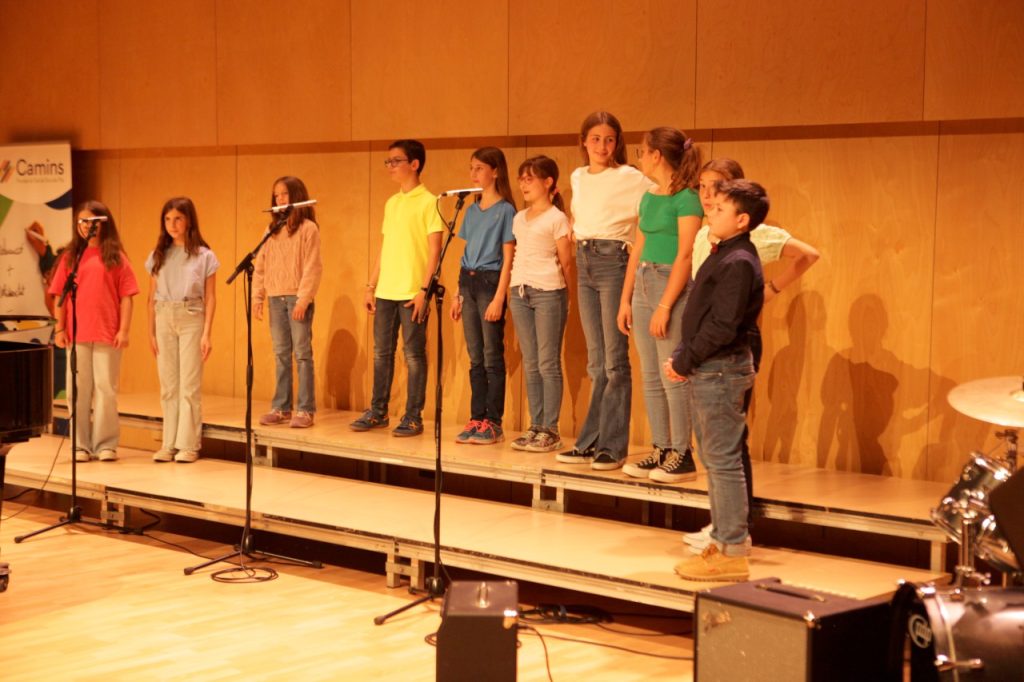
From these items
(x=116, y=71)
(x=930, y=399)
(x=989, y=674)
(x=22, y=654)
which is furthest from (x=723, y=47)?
(x=116, y=71)

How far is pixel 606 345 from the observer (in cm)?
551

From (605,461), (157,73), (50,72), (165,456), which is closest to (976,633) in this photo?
(605,461)

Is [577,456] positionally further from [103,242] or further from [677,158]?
[103,242]

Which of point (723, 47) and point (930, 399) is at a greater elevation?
point (723, 47)

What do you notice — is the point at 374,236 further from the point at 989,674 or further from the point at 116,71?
the point at 989,674

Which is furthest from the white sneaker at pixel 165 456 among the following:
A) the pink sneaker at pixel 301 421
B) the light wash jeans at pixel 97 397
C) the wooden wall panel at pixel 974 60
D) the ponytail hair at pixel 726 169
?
the wooden wall panel at pixel 974 60

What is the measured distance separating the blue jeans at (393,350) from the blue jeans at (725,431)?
2289 mm

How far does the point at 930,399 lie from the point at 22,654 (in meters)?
3.93

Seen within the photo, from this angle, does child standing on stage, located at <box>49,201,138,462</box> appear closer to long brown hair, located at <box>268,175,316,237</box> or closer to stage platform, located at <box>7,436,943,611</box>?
stage platform, located at <box>7,436,943,611</box>

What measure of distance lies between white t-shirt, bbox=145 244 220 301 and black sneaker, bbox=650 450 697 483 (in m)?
2.84

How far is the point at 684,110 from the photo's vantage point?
19.5 feet

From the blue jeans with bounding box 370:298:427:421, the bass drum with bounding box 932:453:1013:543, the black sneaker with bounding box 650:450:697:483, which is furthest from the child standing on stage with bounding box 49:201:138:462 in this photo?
the bass drum with bounding box 932:453:1013:543

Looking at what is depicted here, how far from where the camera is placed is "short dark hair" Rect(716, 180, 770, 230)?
424cm

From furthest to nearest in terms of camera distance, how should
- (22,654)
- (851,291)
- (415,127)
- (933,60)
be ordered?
(415,127)
(851,291)
(933,60)
(22,654)
